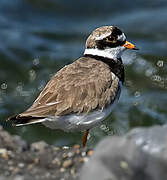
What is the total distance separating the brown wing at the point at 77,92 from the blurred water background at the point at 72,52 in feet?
10.2

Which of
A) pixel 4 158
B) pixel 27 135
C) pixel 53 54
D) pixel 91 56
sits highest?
pixel 91 56

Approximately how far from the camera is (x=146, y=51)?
11.1 m

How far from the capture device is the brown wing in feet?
16.4

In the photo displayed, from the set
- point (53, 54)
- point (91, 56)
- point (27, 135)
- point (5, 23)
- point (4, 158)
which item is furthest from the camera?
point (5, 23)

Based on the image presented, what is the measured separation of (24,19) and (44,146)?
8.91 metres

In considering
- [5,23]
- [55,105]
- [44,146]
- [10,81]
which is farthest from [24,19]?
[44,146]

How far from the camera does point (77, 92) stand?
16.8 feet

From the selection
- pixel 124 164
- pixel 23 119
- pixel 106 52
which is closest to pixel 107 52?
pixel 106 52

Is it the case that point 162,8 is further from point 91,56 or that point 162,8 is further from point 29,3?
point 91,56

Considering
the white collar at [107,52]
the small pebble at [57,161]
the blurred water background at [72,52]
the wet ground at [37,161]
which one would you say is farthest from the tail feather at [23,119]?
the blurred water background at [72,52]

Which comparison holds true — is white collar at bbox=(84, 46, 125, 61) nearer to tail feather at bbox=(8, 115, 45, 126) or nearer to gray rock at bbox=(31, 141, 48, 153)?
tail feather at bbox=(8, 115, 45, 126)

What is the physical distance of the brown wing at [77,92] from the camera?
4.99 metres

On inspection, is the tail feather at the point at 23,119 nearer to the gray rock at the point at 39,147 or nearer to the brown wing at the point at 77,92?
the brown wing at the point at 77,92

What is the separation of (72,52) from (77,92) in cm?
608
